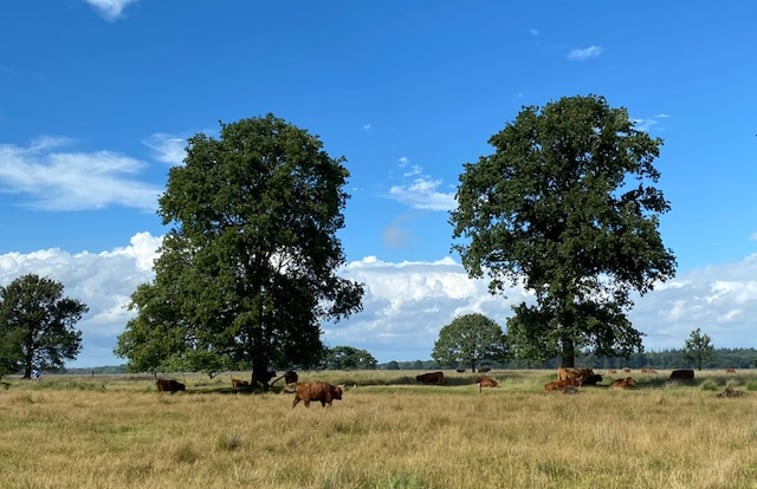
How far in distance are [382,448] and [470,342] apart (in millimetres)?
94679

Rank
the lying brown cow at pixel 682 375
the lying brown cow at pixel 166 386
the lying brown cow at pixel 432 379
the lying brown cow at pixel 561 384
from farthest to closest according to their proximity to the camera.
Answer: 1. the lying brown cow at pixel 432 379
2. the lying brown cow at pixel 682 375
3. the lying brown cow at pixel 166 386
4. the lying brown cow at pixel 561 384

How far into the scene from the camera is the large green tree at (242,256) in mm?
36031

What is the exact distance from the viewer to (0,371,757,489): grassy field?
30.3 feet

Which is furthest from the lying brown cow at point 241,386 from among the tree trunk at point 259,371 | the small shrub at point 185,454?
the small shrub at point 185,454

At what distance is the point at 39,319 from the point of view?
78062 mm

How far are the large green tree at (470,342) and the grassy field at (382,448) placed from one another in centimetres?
8320

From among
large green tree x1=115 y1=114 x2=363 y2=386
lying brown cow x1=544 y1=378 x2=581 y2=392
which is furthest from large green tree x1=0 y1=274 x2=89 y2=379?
lying brown cow x1=544 y1=378 x2=581 y2=392

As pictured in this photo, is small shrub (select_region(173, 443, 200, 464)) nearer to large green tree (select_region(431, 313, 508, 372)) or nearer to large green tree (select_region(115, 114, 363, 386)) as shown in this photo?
large green tree (select_region(115, 114, 363, 386))

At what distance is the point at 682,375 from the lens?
4328cm

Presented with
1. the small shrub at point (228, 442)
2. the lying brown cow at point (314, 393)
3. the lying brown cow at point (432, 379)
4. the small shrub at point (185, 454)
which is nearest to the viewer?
the small shrub at point (185, 454)

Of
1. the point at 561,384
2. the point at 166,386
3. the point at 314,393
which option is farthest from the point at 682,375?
the point at 166,386

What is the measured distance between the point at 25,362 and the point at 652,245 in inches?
2801

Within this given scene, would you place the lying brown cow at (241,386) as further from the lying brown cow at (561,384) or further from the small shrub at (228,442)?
the small shrub at (228,442)

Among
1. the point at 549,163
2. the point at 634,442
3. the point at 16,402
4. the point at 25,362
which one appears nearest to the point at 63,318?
the point at 25,362
